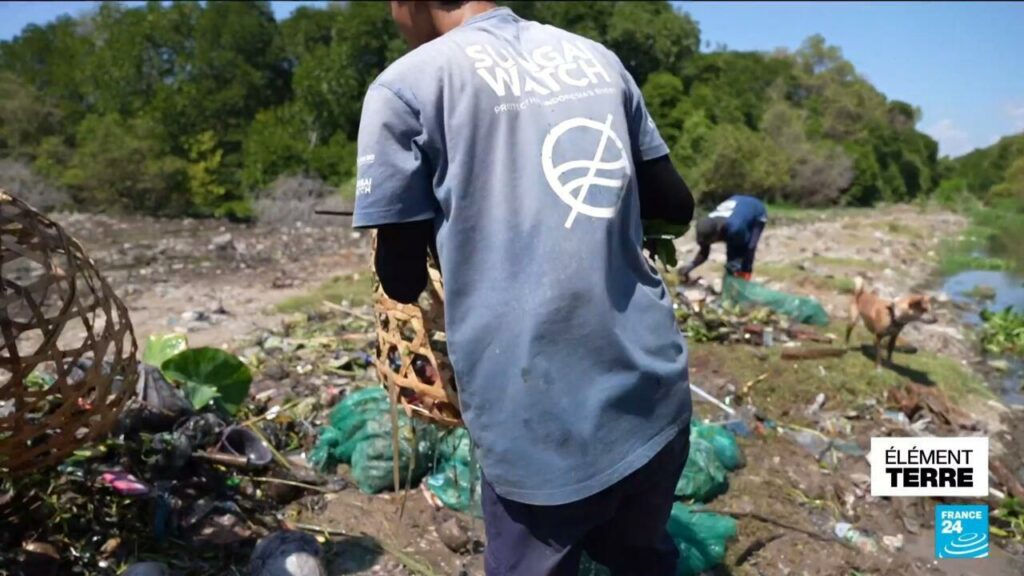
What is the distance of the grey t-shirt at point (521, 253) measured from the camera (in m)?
1.42

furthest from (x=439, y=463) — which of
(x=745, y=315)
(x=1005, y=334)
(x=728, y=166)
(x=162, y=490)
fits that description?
(x=728, y=166)

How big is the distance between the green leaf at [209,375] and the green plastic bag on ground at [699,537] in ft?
6.11

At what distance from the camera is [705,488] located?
337cm

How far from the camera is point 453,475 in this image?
3.21 metres

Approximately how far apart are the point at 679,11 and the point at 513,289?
113ft

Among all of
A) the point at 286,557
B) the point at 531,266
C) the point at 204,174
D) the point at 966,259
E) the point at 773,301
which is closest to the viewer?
the point at 531,266

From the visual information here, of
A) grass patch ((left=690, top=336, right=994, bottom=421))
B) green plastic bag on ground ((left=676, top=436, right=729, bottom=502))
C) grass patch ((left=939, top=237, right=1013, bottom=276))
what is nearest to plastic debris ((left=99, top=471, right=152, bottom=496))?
green plastic bag on ground ((left=676, top=436, right=729, bottom=502))

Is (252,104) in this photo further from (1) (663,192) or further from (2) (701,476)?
(1) (663,192)

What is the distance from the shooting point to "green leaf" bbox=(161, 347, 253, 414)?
321 cm

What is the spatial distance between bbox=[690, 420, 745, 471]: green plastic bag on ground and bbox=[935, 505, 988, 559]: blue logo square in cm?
84

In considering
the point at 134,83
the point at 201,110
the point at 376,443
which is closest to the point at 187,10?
the point at 134,83

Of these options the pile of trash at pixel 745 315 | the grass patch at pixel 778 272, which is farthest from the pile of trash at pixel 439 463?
the grass patch at pixel 778 272

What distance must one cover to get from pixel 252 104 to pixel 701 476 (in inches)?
955

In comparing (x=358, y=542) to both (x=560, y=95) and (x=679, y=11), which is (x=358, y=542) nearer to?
(x=560, y=95)
